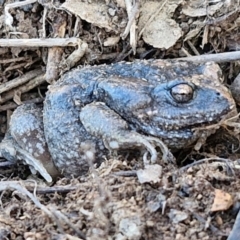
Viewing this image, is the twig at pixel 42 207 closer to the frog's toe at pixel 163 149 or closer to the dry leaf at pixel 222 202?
the dry leaf at pixel 222 202

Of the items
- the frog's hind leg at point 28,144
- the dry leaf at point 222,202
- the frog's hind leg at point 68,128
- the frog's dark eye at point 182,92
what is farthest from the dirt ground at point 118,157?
the frog's dark eye at point 182,92

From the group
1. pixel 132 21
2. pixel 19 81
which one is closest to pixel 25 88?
pixel 19 81

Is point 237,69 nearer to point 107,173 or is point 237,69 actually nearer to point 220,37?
point 220,37

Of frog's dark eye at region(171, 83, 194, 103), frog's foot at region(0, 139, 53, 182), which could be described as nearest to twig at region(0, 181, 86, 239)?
frog's foot at region(0, 139, 53, 182)

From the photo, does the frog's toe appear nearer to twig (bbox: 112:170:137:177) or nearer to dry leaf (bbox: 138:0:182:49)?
twig (bbox: 112:170:137:177)

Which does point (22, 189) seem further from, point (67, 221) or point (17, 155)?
point (17, 155)

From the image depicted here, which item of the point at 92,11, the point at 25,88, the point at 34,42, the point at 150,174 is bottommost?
the point at 25,88
